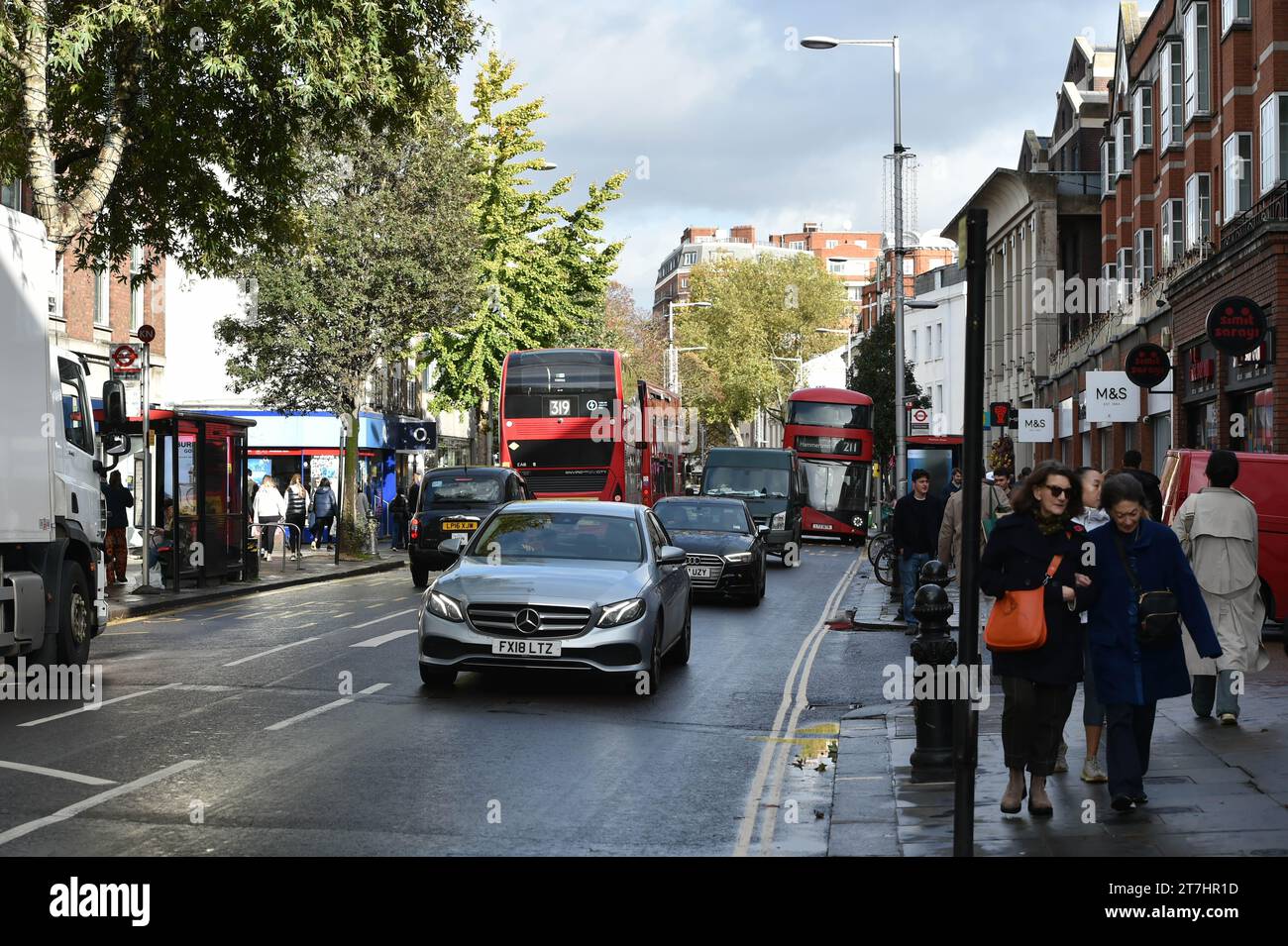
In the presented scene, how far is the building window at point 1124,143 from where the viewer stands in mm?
43656

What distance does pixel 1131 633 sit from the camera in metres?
8.39

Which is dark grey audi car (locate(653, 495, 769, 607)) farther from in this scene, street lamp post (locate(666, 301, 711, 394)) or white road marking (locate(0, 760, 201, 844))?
street lamp post (locate(666, 301, 711, 394))

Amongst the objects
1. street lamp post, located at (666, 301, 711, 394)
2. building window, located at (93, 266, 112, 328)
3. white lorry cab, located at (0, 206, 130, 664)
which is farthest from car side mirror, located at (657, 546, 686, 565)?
street lamp post, located at (666, 301, 711, 394)

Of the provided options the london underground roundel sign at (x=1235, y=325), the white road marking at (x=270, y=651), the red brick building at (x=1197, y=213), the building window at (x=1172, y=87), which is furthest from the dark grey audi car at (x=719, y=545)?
the building window at (x=1172, y=87)

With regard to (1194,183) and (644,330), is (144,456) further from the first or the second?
(644,330)

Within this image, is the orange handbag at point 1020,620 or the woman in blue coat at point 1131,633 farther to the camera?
the woman in blue coat at point 1131,633

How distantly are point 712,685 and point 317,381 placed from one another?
80.5 ft

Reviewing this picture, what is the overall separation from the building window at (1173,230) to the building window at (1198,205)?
1407mm

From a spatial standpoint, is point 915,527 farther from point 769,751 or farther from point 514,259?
point 514,259

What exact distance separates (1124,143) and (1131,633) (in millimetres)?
38584

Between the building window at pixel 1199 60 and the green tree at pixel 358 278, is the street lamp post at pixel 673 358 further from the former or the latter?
the building window at pixel 1199 60

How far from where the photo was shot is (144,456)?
73.6ft

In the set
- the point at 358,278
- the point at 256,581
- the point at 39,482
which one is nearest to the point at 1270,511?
the point at 39,482

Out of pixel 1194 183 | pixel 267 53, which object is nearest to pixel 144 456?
pixel 267 53
